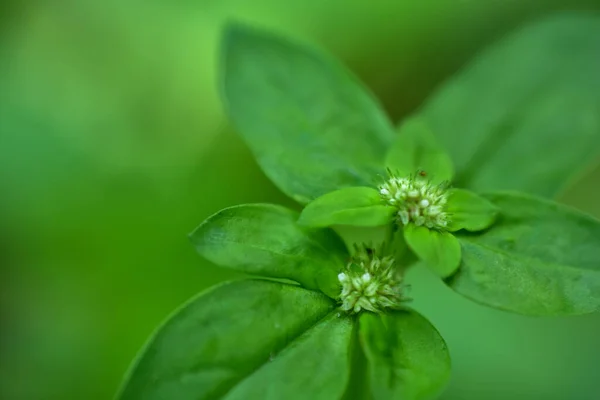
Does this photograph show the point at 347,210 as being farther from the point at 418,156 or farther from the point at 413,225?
the point at 418,156

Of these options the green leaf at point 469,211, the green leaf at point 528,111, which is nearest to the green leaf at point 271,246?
the green leaf at point 469,211

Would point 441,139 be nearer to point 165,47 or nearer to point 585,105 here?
point 585,105

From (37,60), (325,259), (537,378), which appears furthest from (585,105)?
(37,60)

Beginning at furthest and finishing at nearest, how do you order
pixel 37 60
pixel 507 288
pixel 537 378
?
1. pixel 37 60
2. pixel 537 378
3. pixel 507 288

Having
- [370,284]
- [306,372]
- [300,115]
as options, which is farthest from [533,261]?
[300,115]

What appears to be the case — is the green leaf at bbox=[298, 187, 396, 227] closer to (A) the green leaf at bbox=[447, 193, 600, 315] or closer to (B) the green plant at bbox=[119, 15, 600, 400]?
(B) the green plant at bbox=[119, 15, 600, 400]

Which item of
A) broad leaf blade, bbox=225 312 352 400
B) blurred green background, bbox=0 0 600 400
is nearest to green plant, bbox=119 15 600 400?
broad leaf blade, bbox=225 312 352 400

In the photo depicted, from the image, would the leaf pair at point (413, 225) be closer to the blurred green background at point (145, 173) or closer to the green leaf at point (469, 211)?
the green leaf at point (469, 211)
